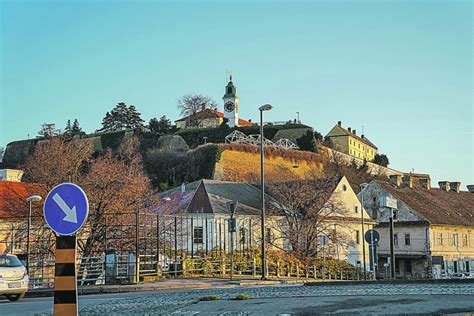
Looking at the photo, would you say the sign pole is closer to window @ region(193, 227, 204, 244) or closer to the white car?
the white car

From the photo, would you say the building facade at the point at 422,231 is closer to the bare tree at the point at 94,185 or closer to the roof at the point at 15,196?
the bare tree at the point at 94,185

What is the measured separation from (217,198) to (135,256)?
37.9 metres

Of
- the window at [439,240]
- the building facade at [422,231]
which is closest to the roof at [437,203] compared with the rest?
the building facade at [422,231]

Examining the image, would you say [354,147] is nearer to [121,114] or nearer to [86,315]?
[121,114]

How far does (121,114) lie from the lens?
138 metres

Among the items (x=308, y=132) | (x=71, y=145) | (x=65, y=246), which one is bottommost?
(x=65, y=246)

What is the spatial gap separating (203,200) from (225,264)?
1103 inches

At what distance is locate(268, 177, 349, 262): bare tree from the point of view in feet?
182

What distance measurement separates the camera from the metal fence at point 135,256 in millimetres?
26641

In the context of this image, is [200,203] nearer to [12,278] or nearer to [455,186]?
[455,186]

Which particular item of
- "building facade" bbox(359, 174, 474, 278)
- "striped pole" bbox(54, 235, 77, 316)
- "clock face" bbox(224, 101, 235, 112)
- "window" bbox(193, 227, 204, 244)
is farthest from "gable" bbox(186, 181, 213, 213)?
"clock face" bbox(224, 101, 235, 112)

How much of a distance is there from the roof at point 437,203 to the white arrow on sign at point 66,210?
66.0m

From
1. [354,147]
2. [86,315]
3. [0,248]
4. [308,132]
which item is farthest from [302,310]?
[354,147]

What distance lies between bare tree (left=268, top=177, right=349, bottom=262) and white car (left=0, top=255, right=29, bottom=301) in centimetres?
3458
